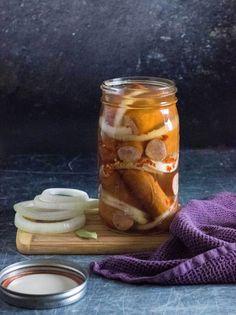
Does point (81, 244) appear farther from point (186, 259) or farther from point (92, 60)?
point (92, 60)

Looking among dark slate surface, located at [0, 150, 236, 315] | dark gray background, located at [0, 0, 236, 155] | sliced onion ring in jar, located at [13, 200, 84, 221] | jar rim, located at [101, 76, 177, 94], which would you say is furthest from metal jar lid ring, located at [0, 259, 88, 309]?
dark gray background, located at [0, 0, 236, 155]

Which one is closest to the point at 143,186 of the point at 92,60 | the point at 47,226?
the point at 47,226

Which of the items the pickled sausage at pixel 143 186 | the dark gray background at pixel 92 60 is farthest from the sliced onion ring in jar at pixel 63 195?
the dark gray background at pixel 92 60

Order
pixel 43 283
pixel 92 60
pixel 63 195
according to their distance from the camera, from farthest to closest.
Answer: pixel 92 60 < pixel 63 195 < pixel 43 283

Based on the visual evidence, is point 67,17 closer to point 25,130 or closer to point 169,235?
point 25,130

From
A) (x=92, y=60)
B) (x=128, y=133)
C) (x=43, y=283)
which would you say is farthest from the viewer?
(x=92, y=60)

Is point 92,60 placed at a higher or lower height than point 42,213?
higher

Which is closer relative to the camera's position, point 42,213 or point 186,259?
point 186,259

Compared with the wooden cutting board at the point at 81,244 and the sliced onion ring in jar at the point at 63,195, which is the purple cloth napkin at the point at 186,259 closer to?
the wooden cutting board at the point at 81,244

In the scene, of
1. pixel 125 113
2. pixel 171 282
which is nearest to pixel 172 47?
pixel 125 113
